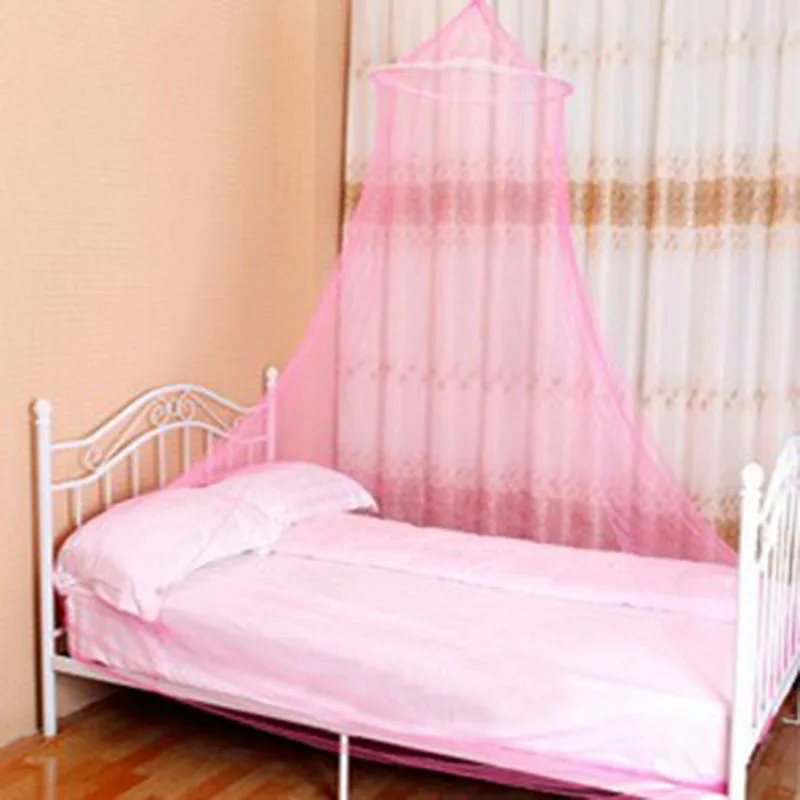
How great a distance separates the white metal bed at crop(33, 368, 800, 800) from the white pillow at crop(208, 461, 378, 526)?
0.23 m

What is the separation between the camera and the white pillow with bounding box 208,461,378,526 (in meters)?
4.27

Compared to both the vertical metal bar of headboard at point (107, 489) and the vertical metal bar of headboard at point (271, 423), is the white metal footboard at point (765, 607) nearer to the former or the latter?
the vertical metal bar of headboard at point (271, 423)

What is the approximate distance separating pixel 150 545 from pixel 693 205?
2.39 metres

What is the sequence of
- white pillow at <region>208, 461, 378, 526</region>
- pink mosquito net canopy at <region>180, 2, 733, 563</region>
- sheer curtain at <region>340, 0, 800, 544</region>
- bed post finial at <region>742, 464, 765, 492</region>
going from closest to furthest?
bed post finial at <region>742, 464, 765, 492</region>, pink mosquito net canopy at <region>180, 2, 733, 563</region>, white pillow at <region>208, 461, 378, 526</region>, sheer curtain at <region>340, 0, 800, 544</region>

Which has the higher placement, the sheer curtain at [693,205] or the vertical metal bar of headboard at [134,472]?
the sheer curtain at [693,205]

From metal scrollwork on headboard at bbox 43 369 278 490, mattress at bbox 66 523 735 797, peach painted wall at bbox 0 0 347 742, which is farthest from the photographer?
metal scrollwork on headboard at bbox 43 369 278 490

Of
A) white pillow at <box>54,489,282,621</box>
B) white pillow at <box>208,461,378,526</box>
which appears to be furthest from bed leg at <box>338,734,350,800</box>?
white pillow at <box>208,461,378,526</box>

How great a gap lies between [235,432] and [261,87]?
146 cm

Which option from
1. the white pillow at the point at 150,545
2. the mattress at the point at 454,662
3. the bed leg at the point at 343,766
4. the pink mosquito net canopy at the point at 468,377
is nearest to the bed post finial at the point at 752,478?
the mattress at the point at 454,662

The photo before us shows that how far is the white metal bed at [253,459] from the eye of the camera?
2861 millimetres

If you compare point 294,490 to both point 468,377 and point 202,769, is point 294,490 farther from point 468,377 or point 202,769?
point 202,769

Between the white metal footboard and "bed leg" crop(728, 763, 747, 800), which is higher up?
the white metal footboard

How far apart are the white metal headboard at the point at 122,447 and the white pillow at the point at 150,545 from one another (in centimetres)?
12

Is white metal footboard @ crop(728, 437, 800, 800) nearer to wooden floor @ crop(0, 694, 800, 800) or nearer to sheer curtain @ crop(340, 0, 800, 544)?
wooden floor @ crop(0, 694, 800, 800)
